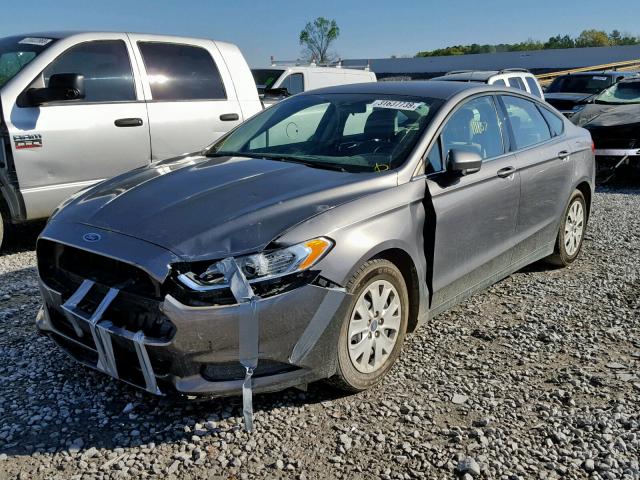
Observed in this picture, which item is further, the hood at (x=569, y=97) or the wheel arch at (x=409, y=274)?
the hood at (x=569, y=97)

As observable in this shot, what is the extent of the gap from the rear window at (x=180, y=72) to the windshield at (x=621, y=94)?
26.4 feet

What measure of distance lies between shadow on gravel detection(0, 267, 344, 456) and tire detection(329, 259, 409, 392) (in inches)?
7.6

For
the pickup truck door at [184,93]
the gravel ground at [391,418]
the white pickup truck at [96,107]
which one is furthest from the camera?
the pickup truck door at [184,93]

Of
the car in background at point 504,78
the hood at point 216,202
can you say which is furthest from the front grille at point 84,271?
the car in background at point 504,78

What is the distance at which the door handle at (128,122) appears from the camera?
5.95 m

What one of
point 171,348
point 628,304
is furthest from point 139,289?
point 628,304

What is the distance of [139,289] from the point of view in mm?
2928

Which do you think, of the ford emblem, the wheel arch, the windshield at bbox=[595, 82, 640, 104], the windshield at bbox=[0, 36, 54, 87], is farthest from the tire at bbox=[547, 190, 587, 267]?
the windshield at bbox=[595, 82, 640, 104]

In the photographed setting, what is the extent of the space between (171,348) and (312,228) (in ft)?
2.86

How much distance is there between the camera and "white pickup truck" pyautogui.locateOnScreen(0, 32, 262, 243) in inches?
214

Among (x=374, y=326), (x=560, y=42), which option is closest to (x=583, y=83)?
(x=374, y=326)

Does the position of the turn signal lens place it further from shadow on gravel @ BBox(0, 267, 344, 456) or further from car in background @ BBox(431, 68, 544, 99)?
car in background @ BBox(431, 68, 544, 99)

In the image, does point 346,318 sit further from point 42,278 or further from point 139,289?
point 42,278

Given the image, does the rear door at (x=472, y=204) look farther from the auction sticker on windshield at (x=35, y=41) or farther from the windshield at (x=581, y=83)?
the windshield at (x=581, y=83)
